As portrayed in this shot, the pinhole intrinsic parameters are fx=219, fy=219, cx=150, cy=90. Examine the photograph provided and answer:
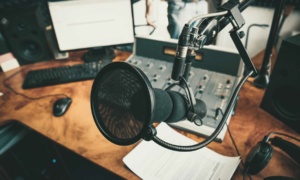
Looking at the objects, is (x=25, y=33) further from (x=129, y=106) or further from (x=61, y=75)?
(x=129, y=106)

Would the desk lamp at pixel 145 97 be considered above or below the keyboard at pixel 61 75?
above

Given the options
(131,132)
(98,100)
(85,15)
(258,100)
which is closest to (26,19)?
(85,15)

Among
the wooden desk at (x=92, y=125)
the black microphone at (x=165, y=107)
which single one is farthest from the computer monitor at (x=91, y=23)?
the black microphone at (x=165, y=107)

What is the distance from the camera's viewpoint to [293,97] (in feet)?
2.73

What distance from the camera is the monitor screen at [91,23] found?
45.9 inches

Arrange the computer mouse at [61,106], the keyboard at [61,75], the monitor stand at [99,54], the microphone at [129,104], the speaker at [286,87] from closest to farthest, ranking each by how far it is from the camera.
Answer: the microphone at [129,104], the speaker at [286,87], the computer mouse at [61,106], the keyboard at [61,75], the monitor stand at [99,54]

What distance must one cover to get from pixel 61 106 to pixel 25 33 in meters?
0.63

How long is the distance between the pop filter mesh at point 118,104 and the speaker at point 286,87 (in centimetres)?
63

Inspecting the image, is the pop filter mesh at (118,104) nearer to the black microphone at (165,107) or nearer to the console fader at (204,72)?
the black microphone at (165,107)

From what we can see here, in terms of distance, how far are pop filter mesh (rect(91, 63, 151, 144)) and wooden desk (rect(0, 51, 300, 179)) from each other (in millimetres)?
249

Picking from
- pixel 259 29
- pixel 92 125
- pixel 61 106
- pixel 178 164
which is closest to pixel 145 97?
pixel 178 164

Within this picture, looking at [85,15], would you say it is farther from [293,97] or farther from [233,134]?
[293,97]

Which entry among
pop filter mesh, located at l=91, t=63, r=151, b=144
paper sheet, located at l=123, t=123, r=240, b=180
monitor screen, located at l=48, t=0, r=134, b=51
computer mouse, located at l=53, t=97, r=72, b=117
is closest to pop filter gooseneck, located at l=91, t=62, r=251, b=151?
pop filter mesh, located at l=91, t=63, r=151, b=144

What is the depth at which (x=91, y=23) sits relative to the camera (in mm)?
1214
